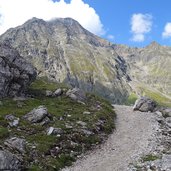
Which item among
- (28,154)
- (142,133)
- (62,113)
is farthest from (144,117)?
(28,154)

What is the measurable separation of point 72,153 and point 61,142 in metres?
2.78

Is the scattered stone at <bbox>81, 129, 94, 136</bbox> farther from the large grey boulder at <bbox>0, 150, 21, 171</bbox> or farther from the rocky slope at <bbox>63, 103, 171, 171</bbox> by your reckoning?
the large grey boulder at <bbox>0, 150, 21, 171</bbox>

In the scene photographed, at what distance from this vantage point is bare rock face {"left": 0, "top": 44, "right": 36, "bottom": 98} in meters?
69.4

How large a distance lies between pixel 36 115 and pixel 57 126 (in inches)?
174

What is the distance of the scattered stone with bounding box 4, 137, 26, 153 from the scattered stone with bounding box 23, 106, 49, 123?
10302mm

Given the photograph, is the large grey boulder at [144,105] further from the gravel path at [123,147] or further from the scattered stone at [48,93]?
the scattered stone at [48,93]

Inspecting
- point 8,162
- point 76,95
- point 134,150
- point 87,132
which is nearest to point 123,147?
point 134,150

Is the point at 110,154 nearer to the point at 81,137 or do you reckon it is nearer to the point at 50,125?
the point at 81,137

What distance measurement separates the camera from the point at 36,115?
5550cm

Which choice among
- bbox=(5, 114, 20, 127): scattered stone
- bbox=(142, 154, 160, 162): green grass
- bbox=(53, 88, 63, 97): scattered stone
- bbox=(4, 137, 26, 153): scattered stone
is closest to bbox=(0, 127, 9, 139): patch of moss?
bbox=(4, 137, 26, 153): scattered stone

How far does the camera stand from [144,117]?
78.4 meters

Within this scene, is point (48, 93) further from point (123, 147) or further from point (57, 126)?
point (123, 147)

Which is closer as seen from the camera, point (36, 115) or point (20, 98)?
point (36, 115)

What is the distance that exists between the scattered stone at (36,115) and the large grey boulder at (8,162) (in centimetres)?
1822
